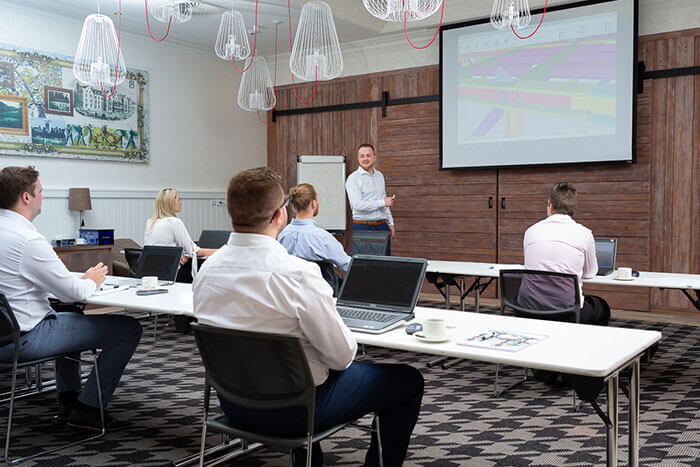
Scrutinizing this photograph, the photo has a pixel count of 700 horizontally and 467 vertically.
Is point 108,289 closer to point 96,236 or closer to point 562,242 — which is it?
point 562,242

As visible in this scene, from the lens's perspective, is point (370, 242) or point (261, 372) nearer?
point (261, 372)

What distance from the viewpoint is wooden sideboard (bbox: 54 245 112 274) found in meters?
6.53

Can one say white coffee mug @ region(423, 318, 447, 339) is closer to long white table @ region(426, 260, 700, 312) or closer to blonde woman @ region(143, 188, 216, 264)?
long white table @ region(426, 260, 700, 312)

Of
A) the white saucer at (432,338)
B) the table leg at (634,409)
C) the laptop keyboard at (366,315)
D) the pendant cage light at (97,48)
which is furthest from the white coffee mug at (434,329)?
the pendant cage light at (97,48)

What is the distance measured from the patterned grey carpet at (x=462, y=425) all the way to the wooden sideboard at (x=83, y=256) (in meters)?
2.36

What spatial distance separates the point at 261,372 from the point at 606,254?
137 inches

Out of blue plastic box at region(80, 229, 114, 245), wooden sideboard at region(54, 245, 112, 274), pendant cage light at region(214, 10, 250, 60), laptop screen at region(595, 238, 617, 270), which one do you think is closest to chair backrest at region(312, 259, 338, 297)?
laptop screen at region(595, 238, 617, 270)

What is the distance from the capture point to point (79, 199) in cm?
703

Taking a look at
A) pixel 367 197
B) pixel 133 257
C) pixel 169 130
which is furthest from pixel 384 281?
pixel 169 130

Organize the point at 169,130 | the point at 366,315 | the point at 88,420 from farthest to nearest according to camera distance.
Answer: the point at 169,130
the point at 88,420
the point at 366,315

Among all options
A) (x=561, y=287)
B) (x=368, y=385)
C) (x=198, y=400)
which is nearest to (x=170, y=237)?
(x=198, y=400)

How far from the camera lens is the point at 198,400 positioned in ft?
12.7

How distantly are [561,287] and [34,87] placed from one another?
5.89 meters

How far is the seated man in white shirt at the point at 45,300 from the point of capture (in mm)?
2977
